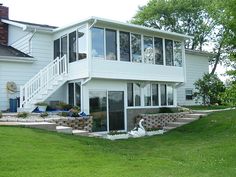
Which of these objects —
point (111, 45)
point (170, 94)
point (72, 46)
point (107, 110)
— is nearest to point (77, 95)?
point (107, 110)

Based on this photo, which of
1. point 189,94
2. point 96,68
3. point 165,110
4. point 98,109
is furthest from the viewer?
point 189,94

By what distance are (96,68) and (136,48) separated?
3239 millimetres

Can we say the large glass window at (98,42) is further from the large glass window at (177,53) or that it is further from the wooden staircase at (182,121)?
the large glass window at (177,53)

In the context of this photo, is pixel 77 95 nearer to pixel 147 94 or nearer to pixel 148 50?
pixel 147 94

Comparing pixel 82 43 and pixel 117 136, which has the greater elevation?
pixel 82 43

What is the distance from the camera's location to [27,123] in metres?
12.4

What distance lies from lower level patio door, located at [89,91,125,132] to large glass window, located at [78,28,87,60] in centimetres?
178

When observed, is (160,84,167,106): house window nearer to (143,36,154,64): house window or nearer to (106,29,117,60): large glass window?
(143,36,154,64): house window

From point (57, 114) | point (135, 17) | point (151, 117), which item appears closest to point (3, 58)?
point (57, 114)

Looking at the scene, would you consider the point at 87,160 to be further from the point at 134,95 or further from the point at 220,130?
the point at 134,95

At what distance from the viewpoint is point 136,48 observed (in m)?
18.1

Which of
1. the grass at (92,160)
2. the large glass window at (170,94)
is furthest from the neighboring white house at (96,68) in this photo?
the grass at (92,160)

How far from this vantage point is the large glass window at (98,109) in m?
16.1

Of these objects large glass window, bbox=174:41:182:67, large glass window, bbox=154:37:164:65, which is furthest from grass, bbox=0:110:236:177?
large glass window, bbox=174:41:182:67
